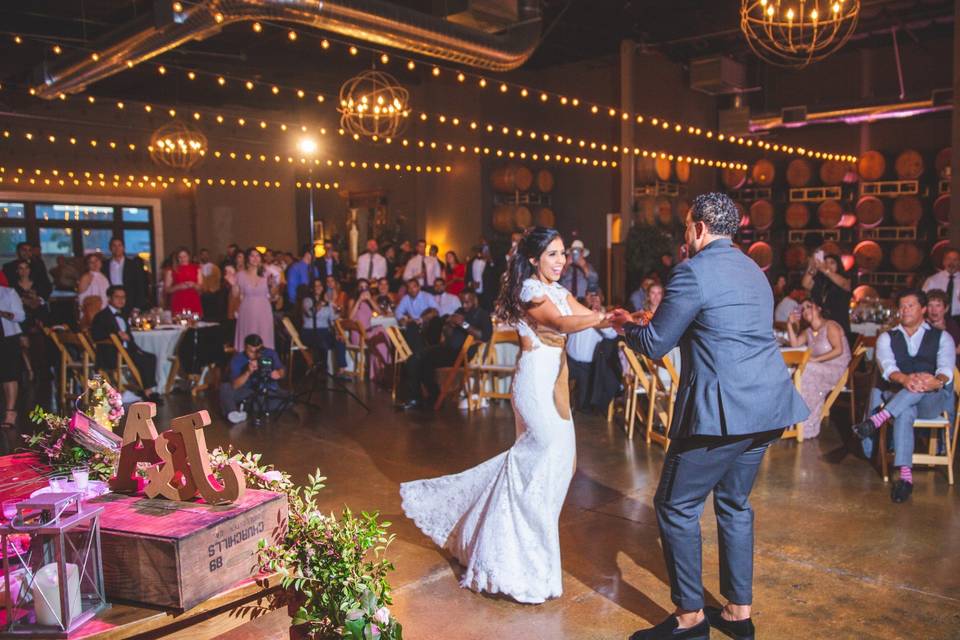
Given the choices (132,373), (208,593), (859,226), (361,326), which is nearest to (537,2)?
(361,326)

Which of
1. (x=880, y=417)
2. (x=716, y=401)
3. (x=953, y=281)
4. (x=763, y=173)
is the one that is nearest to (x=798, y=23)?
(x=953, y=281)

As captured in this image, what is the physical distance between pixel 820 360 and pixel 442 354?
3.26m

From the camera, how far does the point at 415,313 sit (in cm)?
873

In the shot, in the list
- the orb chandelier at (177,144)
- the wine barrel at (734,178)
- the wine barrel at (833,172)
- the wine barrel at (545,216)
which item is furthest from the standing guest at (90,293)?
the wine barrel at (833,172)

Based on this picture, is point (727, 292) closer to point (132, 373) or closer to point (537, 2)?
point (132, 373)

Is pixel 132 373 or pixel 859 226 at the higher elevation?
pixel 859 226

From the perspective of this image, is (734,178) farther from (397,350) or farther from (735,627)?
(735,627)

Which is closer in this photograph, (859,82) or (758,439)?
(758,439)

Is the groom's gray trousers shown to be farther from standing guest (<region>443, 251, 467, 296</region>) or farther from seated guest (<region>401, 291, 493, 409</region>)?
standing guest (<region>443, 251, 467, 296</region>)

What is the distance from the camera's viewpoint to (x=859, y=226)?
12555 mm

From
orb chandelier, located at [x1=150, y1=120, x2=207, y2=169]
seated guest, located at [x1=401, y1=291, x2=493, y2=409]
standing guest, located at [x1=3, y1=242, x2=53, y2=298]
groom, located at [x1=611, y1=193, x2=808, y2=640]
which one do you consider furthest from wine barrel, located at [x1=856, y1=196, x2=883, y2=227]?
standing guest, located at [x1=3, y1=242, x2=53, y2=298]

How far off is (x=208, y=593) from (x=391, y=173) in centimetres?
1387

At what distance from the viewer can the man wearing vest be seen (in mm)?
4496

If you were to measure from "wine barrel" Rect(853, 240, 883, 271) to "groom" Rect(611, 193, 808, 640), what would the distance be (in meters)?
10.7
